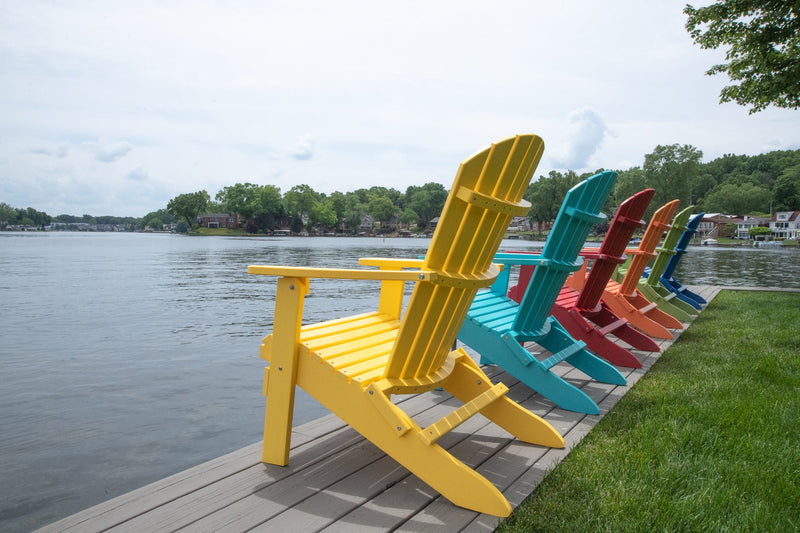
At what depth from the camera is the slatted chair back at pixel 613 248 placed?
4789mm

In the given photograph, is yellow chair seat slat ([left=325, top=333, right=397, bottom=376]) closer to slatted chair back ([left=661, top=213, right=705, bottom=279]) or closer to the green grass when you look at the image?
the green grass

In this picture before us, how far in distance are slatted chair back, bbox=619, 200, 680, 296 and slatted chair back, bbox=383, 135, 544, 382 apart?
12.7 ft

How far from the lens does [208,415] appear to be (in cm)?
451

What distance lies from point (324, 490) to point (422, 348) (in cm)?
77

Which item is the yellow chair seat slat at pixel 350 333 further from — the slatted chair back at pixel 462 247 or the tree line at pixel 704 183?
the tree line at pixel 704 183

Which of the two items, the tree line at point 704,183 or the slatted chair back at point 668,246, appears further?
the tree line at point 704,183

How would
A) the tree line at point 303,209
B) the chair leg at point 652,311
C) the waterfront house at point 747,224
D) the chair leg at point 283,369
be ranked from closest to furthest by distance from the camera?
the chair leg at point 283,369, the chair leg at point 652,311, the waterfront house at point 747,224, the tree line at point 303,209

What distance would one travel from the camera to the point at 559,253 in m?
3.96

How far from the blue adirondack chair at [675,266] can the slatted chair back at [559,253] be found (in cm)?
483

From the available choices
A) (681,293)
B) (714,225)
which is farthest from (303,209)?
(681,293)

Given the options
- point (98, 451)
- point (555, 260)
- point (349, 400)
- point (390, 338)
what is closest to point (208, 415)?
point (98, 451)

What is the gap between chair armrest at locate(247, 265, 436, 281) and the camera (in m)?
2.38

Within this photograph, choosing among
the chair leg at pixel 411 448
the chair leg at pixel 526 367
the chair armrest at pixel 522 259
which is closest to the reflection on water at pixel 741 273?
the chair armrest at pixel 522 259

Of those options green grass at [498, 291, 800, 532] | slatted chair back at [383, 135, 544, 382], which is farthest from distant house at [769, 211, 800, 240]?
slatted chair back at [383, 135, 544, 382]
